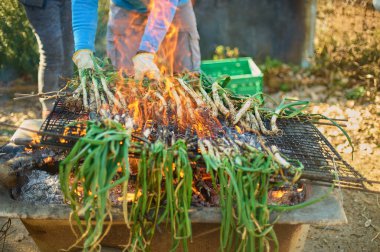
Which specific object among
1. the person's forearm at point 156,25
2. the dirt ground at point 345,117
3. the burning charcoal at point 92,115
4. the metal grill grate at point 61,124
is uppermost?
the person's forearm at point 156,25

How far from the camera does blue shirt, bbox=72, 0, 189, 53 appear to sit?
2.90 meters

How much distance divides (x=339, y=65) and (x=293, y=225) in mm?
3740

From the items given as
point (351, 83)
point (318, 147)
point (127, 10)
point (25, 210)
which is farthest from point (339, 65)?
point (25, 210)

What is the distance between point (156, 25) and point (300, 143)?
1285 millimetres

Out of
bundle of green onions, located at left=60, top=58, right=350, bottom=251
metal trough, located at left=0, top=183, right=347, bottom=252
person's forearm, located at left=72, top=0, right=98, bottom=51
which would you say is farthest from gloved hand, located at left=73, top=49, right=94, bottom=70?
metal trough, located at left=0, top=183, right=347, bottom=252

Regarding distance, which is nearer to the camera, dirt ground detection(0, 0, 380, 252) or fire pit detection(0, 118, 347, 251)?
fire pit detection(0, 118, 347, 251)

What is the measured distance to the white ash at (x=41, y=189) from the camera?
229 cm

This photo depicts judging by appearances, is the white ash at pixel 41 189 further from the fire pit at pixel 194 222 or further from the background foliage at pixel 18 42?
the background foliage at pixel 18 42

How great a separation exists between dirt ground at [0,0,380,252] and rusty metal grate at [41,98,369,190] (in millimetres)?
1041

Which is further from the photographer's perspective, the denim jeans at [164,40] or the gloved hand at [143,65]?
the denim jeans at [164,40]

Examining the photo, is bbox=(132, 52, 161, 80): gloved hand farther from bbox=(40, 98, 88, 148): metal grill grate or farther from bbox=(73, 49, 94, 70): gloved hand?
bbox=(40, 98, 88, 148): metal grill grate

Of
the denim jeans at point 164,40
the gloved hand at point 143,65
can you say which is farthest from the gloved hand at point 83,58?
the denim jeans at point 164,40

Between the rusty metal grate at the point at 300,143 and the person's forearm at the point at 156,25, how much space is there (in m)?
0.72

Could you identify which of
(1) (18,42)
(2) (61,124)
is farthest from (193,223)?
(1) (18,42)
